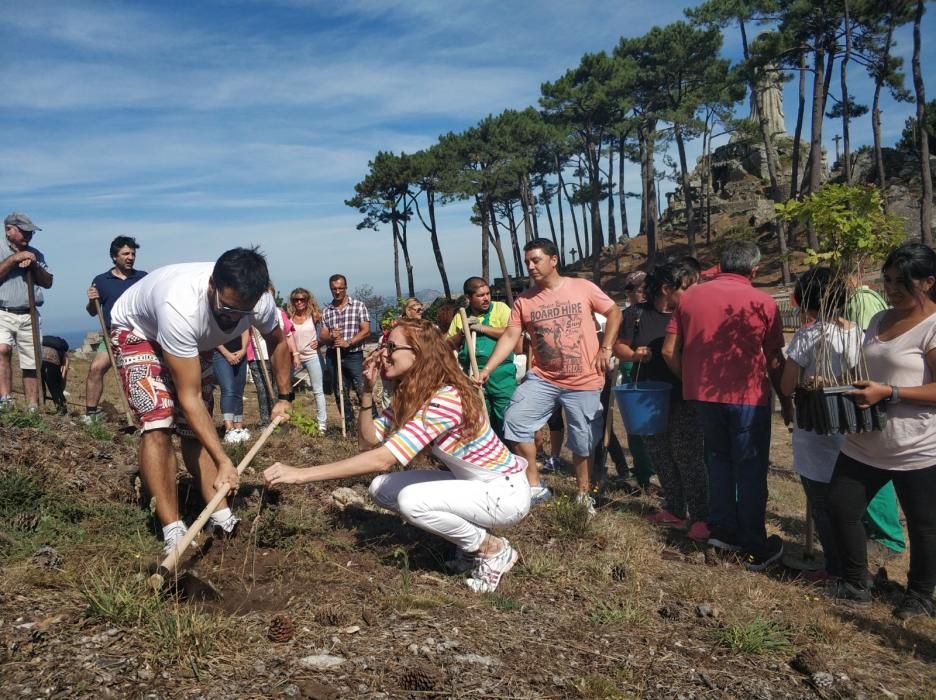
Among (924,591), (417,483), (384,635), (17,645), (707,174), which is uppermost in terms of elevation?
(707,174)

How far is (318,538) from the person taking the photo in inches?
174

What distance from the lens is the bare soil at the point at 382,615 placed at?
286 centimetres

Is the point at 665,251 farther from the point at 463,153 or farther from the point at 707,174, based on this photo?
the point at 463,153

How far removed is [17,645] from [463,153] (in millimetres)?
39770

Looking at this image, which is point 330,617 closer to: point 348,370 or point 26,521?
point 26,521

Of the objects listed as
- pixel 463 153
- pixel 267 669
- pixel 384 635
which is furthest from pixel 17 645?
pixel 463 153

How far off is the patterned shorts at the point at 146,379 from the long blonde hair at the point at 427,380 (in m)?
1.26

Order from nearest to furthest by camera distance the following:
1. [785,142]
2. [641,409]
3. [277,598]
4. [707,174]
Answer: [277,598]
[641,409]
[707,174]
[785,142]

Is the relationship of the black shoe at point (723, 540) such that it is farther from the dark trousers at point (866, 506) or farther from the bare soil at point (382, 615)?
the dark trousers at point (866, 506)

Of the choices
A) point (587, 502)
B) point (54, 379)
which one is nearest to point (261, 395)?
point (54, 379)

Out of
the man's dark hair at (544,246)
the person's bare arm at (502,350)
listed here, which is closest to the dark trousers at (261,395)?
the person's bare arm at (502,350)

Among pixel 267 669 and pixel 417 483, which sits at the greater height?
pixel 417 483

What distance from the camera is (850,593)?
407 centimetres

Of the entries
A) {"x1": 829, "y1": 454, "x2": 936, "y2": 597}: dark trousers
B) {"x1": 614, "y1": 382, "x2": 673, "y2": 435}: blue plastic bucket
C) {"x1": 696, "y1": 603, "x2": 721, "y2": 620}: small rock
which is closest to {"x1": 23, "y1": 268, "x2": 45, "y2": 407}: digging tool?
{"x1": 614, "y1": 382, "x2": 673, "y2": 435}: blue plastic bucket
